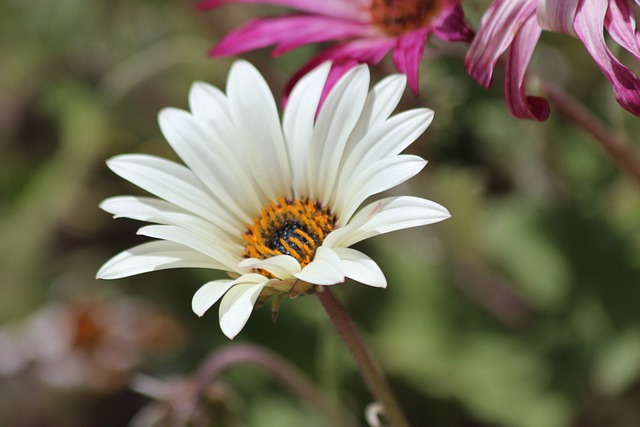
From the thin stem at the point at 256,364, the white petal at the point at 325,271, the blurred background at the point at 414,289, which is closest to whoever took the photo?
the white petal at the point at 325,271

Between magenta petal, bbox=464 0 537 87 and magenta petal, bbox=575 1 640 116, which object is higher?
magenta petal, bbox=464 0 537 87

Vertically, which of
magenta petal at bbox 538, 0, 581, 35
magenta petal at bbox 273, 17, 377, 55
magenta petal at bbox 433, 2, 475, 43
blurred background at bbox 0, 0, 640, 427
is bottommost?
blurred background at bbox 0, 0, 640, 427

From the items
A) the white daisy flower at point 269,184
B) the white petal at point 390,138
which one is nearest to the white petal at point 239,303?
the white daisy flower at point 269,184

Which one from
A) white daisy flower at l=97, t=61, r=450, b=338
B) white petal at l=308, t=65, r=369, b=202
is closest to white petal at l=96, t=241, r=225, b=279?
white daisy flower at l=97, t=61, r=450, b=338

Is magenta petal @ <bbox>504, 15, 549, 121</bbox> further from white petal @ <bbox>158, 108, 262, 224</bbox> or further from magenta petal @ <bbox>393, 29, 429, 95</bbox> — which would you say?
white petal @ <bbox>158, 108, 262, 224</bbox>

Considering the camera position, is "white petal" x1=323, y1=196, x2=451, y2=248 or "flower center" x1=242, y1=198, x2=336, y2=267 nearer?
"white petal" x1=323, y1=196, x2=451, y2=248

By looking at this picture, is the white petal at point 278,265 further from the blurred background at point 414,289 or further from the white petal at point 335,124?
the blurred background at point 414,289

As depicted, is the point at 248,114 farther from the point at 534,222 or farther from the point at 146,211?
the point at 534,222
